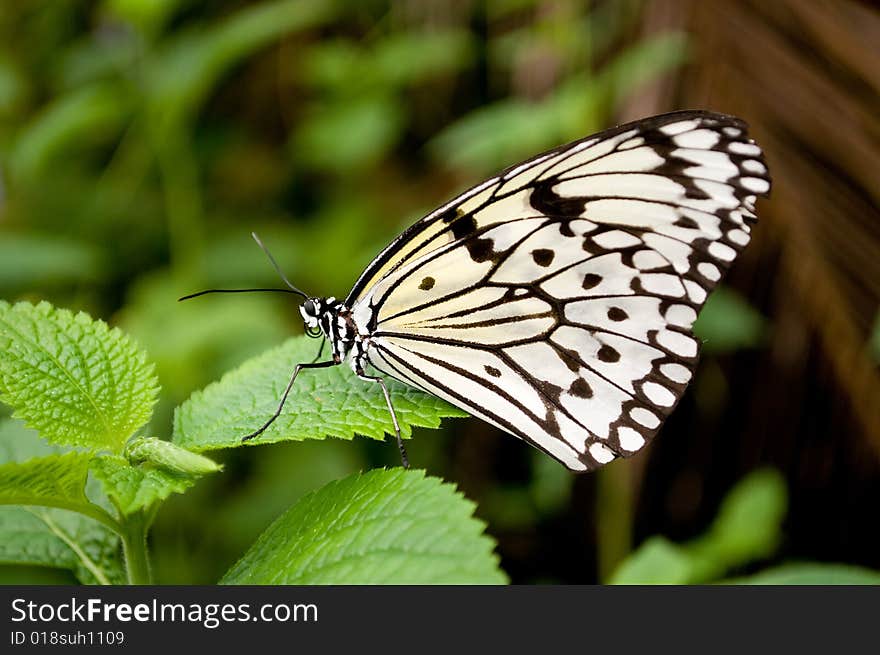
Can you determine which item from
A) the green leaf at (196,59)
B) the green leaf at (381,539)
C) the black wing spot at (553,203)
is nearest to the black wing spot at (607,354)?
the black wing spot at (553,203)

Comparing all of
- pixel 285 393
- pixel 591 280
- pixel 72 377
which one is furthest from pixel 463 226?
pixel 72 377

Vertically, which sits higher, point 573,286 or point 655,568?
point 573,286

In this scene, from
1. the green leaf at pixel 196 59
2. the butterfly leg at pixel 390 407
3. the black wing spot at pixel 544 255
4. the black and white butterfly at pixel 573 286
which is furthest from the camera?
the green leaf at pixel 196 59

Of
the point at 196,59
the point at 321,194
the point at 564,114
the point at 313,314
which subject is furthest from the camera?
the point at 321,194

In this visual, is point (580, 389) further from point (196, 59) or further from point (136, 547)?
point (196, 59)

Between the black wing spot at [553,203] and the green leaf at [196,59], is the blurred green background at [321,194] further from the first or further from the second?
the black wing spot at [553,203]

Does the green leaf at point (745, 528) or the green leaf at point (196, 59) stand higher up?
the green leaf at point (196, 59)

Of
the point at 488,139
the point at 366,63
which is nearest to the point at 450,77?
the point at 366,63

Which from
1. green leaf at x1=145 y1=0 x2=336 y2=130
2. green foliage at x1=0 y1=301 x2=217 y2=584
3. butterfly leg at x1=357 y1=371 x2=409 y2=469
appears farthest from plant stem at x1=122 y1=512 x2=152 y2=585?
green leaf at x1=145 y1=0 x2=336 y2=130
